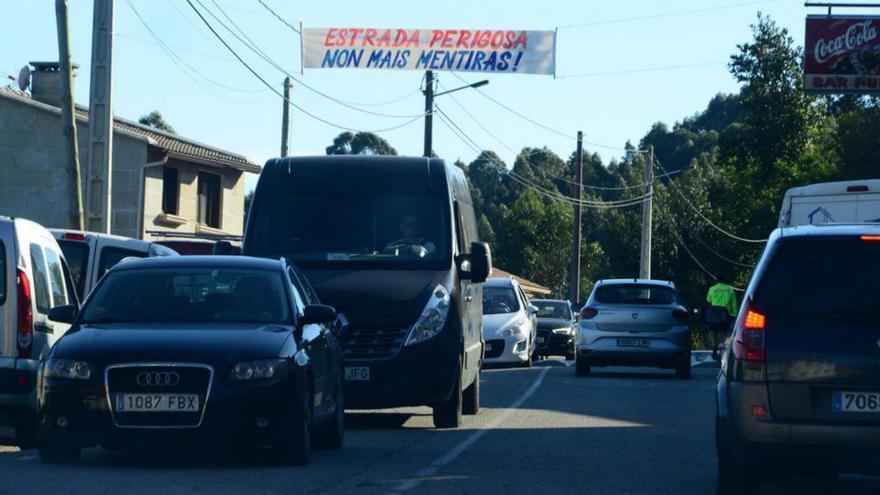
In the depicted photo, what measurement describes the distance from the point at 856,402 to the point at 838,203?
1101 cm

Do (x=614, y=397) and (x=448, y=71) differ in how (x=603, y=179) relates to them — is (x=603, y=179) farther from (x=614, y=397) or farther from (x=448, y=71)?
(x=614, y=397)

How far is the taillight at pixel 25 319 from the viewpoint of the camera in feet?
40.1

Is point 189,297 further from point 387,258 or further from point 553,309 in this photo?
point 553,309

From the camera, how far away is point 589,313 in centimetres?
2611

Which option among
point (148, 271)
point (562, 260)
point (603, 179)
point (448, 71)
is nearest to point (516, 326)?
point (448, 71)

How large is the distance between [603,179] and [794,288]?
367 ft

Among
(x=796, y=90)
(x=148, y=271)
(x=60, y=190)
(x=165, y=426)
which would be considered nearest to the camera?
(x=165, y=426)

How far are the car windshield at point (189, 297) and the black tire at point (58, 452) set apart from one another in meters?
1.07

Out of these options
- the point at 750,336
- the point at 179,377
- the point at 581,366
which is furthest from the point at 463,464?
the point at 581,366

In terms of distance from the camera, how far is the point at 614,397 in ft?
66.8

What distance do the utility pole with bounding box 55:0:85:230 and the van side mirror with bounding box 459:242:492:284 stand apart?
10177 millimetres

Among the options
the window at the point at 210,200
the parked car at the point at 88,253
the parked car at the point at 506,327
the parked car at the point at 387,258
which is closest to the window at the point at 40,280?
the parked car at the point at 387,258

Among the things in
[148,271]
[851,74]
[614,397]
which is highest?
[851,74]

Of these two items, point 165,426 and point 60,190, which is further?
point 60,190
